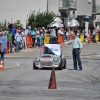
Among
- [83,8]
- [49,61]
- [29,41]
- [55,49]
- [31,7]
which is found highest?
[83,8]

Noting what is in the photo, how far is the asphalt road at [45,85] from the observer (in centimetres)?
1509

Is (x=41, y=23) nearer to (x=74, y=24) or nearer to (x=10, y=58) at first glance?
(x=74, y=24)

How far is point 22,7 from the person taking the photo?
188 ft

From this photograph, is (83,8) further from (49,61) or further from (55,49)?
(49,61)

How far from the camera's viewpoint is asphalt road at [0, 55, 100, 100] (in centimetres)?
1509

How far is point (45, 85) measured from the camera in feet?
59.1

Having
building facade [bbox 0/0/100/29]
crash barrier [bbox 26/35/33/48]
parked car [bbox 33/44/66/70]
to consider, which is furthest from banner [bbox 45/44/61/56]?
building facade [bbox 0/0/100/29]

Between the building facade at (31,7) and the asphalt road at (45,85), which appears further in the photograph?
the building facade at (31,7)

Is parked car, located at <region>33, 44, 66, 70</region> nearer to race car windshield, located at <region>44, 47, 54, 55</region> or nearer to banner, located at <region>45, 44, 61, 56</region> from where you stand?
banner, located at <region>45, 44, 61, 56</region>

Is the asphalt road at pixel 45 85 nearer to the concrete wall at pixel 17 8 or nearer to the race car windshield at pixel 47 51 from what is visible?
the race car windshield at pixel 47 51

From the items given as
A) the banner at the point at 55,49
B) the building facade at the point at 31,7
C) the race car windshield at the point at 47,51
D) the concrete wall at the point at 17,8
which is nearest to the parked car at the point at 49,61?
the banner at the point at 55,49

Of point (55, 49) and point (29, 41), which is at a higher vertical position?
point (55, 49)

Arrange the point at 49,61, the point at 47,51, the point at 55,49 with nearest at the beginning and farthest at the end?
the point at 49,61 < the point at 55,49 < the point at 47,51

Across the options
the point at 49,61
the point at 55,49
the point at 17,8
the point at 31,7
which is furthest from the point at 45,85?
the point at 31,7
